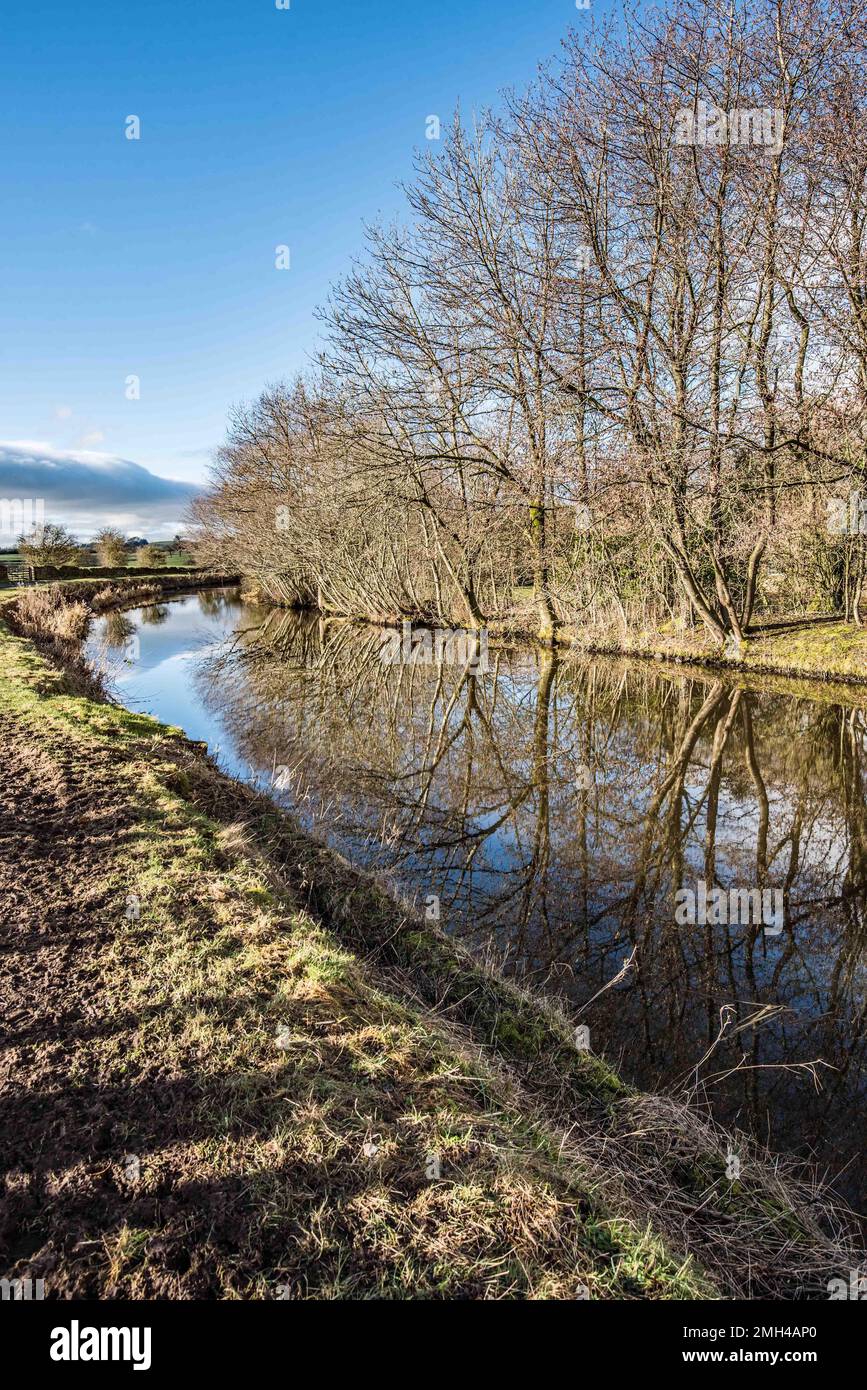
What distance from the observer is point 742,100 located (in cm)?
1377

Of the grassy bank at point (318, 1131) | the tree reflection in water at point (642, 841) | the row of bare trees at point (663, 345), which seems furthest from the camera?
the row of bare trees at point (663, 345)

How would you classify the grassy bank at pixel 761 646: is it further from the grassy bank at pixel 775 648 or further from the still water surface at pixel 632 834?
the still water surface at pixel 632 834

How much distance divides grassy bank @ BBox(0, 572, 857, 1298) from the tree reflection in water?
0.63 metres

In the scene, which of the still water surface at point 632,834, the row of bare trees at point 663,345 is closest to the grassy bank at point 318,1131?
the still water surface at point 632,834

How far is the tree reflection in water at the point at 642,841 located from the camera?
425 cm

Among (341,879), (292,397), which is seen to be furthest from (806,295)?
(292,397)

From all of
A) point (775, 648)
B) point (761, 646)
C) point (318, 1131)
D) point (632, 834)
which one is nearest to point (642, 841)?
point (632, 834)

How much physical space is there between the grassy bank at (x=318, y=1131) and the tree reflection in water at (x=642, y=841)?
0.63m

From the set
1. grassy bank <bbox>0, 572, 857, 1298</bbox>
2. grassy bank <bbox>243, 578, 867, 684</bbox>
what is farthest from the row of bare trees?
grassy bank <bbox>0, 572, 857, 1298</bbox>

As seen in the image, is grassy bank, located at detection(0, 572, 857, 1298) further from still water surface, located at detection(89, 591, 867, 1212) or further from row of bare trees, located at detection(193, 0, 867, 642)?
row of bare trees, located at detection(193, 0, 867, 642)

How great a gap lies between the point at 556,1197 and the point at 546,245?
20.6m
